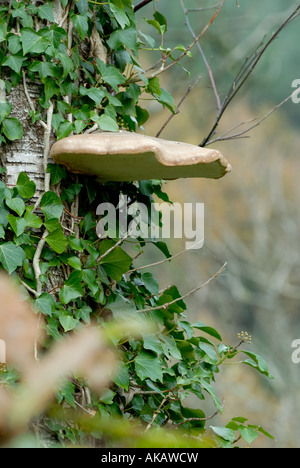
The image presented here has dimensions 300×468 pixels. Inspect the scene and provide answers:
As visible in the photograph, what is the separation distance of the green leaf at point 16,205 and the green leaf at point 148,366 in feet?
1.31

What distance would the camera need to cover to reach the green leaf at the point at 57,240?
1.17 metres

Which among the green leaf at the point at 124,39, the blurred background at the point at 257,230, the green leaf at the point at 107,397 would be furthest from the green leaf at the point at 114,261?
the blurred background at the point at 257,230

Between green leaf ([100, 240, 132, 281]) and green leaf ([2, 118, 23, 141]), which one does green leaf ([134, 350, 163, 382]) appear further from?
green leaf ([2, 118, 23, 141])

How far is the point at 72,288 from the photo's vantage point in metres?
1.18

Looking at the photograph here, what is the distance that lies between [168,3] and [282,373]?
16.4 ft

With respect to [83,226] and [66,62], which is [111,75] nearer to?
[66,62]

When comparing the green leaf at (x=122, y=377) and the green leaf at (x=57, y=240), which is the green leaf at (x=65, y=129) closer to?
the green leaf at (x=57, y=240)

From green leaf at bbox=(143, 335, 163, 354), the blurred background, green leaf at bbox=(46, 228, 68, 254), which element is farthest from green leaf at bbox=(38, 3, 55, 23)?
the blurred background

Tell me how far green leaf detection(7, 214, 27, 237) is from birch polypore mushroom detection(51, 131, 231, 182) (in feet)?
0.48

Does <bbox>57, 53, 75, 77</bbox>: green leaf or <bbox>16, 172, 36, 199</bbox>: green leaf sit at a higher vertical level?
<bbox>57, 53, 75, 77</bbox>: green leaf

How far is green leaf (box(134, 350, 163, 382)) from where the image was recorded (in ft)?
4.05

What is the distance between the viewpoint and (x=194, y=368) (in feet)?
4.72

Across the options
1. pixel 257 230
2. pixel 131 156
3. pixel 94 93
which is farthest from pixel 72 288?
pixel 257 230
